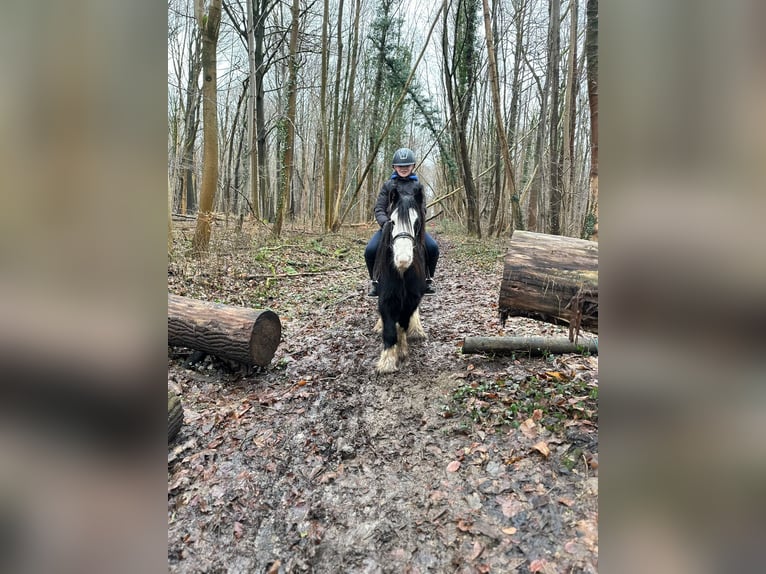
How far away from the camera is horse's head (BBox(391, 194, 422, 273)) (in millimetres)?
3688

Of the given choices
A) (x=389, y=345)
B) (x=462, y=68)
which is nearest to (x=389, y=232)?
(x=389, y=345)

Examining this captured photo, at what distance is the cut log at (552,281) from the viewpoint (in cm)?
262

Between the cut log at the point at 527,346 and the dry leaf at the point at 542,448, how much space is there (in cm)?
128

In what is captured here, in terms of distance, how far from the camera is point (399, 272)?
13.5 feet

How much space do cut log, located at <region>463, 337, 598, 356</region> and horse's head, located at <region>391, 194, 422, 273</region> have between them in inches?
49.1

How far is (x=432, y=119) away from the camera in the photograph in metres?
17.8

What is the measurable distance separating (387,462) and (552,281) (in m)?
1.94

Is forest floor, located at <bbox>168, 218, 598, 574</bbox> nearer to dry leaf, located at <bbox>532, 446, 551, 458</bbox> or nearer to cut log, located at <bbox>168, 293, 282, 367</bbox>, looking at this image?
dry leaf, located at <bbox>532, 446, 551, 458</bbox>

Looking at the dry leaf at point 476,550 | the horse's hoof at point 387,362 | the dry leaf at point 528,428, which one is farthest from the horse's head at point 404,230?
the dry leaf at point 476,550

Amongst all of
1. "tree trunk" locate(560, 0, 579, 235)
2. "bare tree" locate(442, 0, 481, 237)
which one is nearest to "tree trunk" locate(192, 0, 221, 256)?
"tree trunk" locate(560, 0, 579, 235)

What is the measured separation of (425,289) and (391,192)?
1335 mm

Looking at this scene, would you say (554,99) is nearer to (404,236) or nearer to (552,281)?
(404,236)
